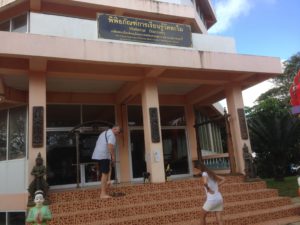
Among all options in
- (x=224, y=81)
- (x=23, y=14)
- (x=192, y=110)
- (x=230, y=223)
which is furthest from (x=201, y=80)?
(x=23, y=14)

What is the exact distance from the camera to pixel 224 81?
10328 mm

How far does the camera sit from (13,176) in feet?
31.4

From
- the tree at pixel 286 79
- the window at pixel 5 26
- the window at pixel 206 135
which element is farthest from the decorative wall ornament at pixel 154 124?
the tree at pixel 286 79

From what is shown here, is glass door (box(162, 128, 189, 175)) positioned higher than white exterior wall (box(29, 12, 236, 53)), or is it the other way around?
white exterior wall (box(29, 12, 236, 53))

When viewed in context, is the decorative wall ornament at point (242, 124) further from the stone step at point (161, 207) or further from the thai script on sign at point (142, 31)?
the thai script on sign at point (142, 31)

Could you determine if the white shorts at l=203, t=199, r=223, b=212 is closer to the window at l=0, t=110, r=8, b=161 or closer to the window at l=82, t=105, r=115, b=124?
the window at l=82, t=105, r=115, b=124

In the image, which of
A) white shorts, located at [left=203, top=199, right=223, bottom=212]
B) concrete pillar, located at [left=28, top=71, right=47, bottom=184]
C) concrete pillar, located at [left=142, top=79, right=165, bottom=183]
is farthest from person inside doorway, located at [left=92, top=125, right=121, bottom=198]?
white shorts, located at [left=203, top=199, right=223, bottom=212]

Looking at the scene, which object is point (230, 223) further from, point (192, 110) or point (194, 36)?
point (192, 110)

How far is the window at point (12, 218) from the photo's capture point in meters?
8.08

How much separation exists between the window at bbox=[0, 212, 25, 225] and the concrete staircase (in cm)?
160

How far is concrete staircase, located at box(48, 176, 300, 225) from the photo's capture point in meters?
6.54

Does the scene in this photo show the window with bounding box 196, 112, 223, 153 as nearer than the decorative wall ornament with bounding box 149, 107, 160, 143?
No

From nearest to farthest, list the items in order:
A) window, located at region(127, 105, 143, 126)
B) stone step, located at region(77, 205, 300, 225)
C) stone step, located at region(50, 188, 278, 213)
A: stone step, located at region(77, 205, 300, 225) < stone step, located at region(50, 188, 278, 213) < window, located at region(127, 105, 143, 126)

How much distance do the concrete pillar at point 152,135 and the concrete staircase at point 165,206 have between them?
52 centimetres
